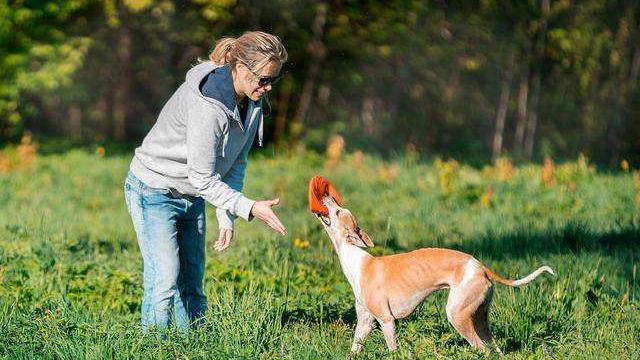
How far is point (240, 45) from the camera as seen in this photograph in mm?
4148

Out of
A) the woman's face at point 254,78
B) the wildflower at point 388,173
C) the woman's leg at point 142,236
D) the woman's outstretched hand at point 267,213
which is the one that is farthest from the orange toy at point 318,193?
the wildflower at point 388,173

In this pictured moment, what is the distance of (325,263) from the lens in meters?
6.83

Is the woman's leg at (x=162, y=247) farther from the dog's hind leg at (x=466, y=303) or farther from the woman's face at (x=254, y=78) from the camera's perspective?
the dog's hind leg at (x=466, y=303)

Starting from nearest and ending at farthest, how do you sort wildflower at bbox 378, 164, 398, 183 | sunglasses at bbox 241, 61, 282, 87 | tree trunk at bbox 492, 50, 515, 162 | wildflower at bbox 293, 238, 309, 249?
sunglasses at bbox 241, 61, 282, 87 → wildflower at bbox 293, 238, 309, 249 → wildflower at bbox 378, 164, 398, 183 → tree trunk at bbox 492, 50, 515, 162

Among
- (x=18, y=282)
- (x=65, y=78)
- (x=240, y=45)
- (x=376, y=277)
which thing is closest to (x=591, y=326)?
(x=376, y=277)

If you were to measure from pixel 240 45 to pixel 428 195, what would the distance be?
638cm

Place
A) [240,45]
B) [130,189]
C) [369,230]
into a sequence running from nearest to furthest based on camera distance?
[240,45] → [130,189] → [369,230]

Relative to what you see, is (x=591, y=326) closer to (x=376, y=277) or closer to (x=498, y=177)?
(x=376, y=277)

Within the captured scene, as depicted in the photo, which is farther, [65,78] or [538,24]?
[538,24]

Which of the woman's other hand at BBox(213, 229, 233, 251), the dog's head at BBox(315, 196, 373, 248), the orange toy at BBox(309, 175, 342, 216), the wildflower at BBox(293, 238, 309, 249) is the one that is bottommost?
the wildflower at BBox(293, 238, 309, 249)

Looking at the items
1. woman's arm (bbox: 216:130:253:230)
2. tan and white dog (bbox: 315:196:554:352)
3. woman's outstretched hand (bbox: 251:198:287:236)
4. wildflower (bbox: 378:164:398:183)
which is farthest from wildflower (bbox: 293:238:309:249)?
wildflower (bbox: 378:164:398:183)

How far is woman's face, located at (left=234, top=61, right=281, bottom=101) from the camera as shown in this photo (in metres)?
4.10

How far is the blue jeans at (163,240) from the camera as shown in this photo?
4484 mm

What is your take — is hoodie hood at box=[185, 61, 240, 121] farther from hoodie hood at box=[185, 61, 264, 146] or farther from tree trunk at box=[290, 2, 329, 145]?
tree trunk at box=[290, 2, 329, 145]
